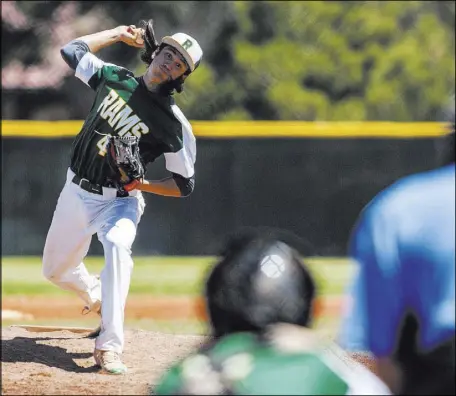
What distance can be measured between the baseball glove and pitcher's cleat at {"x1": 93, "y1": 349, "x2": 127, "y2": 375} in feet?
2.88

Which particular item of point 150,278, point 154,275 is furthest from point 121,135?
point 154,275

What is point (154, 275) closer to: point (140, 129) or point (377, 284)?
point (140, 129)

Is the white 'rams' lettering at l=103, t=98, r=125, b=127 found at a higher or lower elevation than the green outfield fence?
higher

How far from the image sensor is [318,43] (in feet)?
73.0

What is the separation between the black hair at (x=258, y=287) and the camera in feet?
6.62

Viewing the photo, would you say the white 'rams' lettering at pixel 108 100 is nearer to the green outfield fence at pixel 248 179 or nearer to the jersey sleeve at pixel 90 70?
the jersey sleeve at pixel 90 70

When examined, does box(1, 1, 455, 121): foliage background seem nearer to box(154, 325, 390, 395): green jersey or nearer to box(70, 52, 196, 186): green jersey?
box(70, 52, 196, 186): green jersey

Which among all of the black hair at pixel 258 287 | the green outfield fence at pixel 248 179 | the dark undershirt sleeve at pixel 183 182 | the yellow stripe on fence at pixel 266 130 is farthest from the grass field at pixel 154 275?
the black hair at pixel 258 287

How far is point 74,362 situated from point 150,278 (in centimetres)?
655

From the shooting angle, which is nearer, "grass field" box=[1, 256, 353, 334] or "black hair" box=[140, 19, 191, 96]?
"black hair" box=[140, 19, 191, 96]

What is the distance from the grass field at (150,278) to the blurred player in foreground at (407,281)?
7.54 m

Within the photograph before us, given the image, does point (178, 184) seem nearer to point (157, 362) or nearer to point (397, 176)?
point (157, 362)

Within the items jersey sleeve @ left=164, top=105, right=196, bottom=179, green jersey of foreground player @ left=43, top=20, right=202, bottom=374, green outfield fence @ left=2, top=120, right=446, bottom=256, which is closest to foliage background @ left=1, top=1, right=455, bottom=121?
green outfield fence @ left=2, top=120, right=446, bottom=256

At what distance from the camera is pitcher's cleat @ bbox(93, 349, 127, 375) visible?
232 inches
